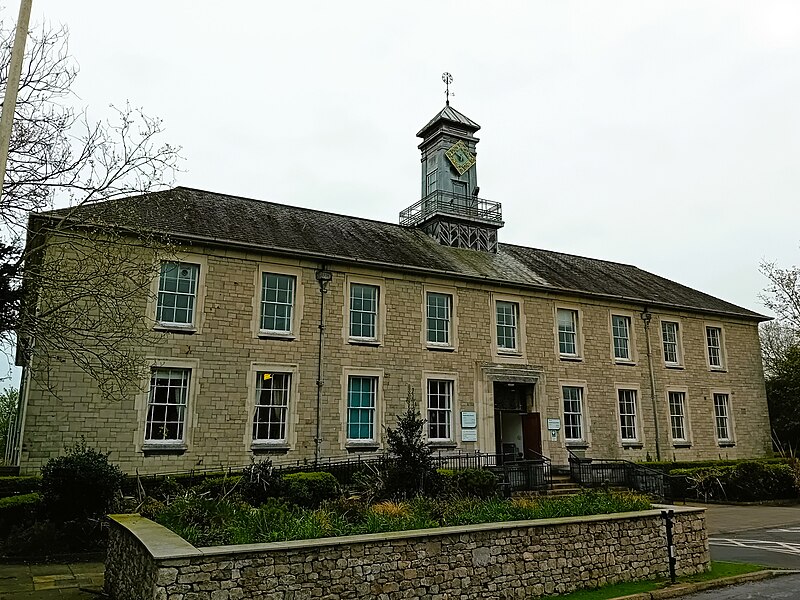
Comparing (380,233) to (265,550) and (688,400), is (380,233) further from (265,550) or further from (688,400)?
(265,550)

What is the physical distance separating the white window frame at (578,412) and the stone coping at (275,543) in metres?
11.6

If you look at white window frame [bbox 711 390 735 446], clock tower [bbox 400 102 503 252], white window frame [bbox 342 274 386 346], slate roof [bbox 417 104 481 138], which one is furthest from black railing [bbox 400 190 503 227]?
white window frame [bbox 711 390 735 446]

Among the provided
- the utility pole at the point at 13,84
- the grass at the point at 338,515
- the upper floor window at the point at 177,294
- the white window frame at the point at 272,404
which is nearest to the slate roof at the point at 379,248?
the upper floor window at the point at 177,294

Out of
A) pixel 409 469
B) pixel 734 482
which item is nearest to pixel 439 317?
pixel 409 469

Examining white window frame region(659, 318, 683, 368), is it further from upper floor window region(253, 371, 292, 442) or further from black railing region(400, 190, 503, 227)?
upper floor window region(253, 371, 292, 442)

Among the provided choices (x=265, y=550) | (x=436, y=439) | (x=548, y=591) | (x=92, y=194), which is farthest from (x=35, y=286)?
(x=436, y=439)

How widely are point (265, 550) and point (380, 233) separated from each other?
1747 cm

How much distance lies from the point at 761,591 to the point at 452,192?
20.2 m

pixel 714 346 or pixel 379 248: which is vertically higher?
pixel 379 248

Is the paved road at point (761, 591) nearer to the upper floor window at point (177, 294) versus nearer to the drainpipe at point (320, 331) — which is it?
the drainpipe at point (320, 331)

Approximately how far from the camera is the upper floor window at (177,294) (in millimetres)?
16625

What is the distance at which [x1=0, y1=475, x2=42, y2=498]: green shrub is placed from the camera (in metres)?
12.9

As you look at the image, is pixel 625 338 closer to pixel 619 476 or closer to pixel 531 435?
pixel 619 476

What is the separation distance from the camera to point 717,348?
27.0 meters
